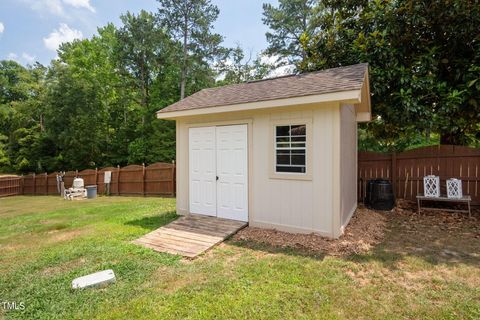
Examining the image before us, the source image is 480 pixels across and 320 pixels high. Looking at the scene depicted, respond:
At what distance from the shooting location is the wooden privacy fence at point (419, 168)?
7105mm

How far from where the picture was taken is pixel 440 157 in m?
7.43

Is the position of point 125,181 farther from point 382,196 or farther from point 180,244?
point 382,196

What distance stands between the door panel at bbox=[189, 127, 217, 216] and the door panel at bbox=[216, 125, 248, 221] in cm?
17

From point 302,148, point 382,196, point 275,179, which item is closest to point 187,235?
point 275,179

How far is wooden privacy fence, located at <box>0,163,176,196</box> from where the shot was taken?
39.5 ft

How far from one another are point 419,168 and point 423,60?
305 cm

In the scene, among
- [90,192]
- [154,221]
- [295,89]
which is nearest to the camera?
[295,89]

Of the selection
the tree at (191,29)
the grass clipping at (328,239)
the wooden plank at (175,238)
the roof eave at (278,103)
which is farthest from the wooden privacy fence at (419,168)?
the tree at (191,29)

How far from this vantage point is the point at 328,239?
4766 millimetres

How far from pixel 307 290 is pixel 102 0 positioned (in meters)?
16.1

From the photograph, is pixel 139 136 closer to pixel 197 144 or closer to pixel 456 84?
pixel 197 144

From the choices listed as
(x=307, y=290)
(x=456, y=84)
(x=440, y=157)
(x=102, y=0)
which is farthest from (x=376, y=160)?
(x=102, y=0)

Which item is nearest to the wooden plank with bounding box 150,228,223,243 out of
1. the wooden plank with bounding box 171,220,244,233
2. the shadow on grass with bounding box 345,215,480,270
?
the wooden plank with bounding box 171,220,244,233

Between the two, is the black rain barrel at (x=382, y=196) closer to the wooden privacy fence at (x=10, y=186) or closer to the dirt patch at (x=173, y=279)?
the dirt patch at (x=173, y=279)
